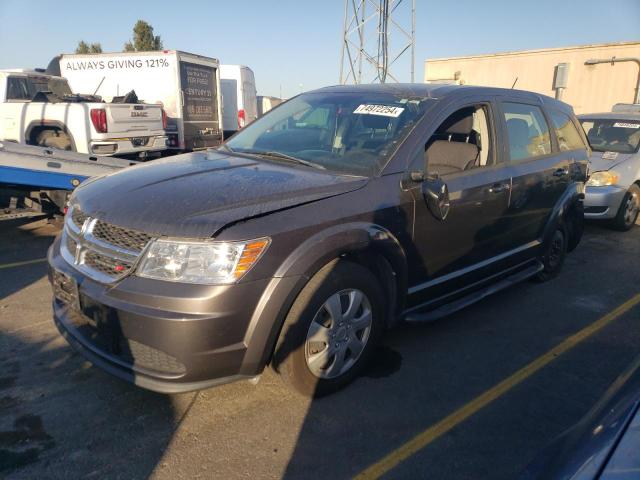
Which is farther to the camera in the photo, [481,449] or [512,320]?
[512,320]

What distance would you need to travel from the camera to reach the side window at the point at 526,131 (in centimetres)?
403

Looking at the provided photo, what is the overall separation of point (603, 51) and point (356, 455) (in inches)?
717

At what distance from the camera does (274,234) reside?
240 centimetres

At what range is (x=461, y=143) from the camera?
3.66 meters

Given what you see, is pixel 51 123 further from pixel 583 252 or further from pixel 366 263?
pixel 583 252

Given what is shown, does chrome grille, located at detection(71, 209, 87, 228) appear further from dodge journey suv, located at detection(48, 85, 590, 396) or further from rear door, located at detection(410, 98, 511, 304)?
rear door, located at detection(410, 98, 511, 304)

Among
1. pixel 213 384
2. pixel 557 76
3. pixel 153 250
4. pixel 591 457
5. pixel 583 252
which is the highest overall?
pixel 557 76

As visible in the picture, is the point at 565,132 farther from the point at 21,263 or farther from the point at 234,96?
the point at 234,96

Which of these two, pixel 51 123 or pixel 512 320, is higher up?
pixel 51 123

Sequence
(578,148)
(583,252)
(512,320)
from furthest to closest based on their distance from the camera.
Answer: (583,252) < (578,148) < (512,320)

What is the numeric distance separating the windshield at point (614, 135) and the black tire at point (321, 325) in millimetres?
6667

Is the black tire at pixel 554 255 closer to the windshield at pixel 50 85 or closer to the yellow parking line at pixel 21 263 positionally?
the yellow parking line at pixel 21 263

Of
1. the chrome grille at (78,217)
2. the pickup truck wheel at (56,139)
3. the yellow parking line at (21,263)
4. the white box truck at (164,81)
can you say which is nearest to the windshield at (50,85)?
the white box truck at (164,81)

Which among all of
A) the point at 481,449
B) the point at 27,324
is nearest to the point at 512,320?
the point at 481,449
